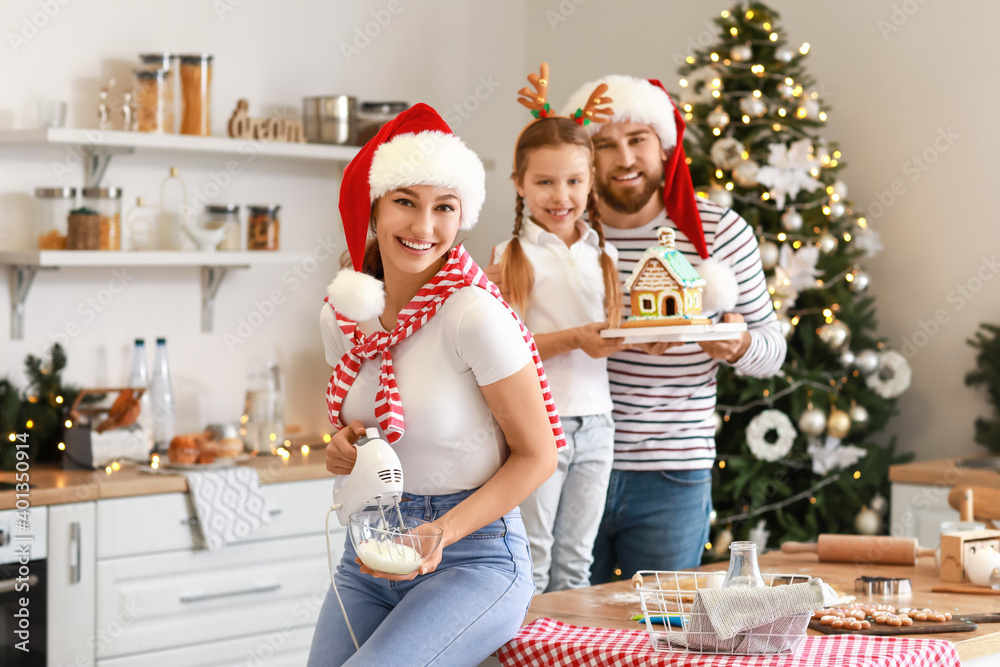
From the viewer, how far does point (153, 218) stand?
3.25 meters

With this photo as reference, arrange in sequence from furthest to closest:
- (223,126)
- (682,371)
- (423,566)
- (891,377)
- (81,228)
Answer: (223,126)
(891,377)
(81,228)
(682,371)
(423,566)

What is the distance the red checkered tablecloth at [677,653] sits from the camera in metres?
1.31

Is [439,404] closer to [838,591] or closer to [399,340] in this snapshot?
[399,340]

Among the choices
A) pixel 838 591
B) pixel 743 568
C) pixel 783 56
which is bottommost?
pixel 838 591

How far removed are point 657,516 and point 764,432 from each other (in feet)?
3.91

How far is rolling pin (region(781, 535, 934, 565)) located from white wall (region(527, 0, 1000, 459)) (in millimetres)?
1559

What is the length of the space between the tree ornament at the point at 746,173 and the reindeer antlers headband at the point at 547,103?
3.90 ft

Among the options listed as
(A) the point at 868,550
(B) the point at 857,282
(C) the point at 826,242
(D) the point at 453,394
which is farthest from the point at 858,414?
(D) the point at 453,394

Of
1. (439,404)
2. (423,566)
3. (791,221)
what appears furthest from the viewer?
(791,221)

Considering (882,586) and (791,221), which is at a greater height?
(791,221)

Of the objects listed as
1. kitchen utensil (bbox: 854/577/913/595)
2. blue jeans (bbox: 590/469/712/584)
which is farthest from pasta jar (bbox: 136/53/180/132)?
kitchen utensil (bbox: 854/577/913/595)

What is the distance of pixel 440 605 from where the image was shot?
1329mm

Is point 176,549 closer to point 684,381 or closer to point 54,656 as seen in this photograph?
point 54,656

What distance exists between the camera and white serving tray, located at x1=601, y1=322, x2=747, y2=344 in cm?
182
